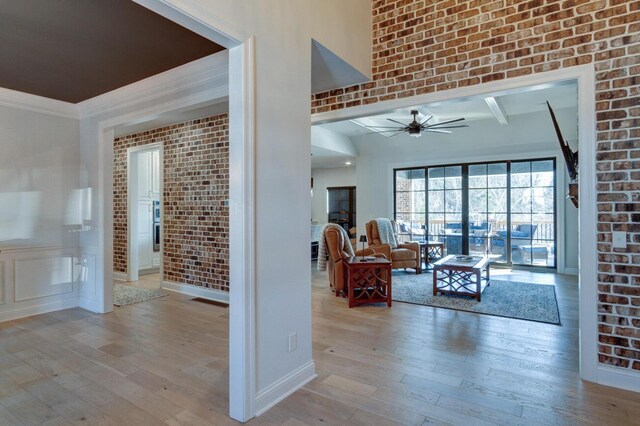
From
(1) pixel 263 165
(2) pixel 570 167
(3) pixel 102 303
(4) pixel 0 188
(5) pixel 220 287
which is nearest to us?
(1) pixel 263 165

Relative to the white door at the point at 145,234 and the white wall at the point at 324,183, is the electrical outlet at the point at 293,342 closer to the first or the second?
the white door at the point at 145,234

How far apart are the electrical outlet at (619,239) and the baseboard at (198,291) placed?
167 inches

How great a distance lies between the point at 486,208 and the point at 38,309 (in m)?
8.15

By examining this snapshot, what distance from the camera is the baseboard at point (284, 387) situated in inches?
87.0

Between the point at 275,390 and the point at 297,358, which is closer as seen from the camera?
the point at 275,390

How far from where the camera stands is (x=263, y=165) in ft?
7.36

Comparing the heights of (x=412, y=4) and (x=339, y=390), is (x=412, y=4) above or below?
above

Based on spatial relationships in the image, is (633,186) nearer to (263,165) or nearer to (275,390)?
(263,165)

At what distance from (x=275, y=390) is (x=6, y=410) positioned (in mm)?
1756

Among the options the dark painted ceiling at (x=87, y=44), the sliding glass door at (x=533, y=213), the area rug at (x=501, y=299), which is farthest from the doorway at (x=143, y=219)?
the sliding glass door at (x=533, y=213)

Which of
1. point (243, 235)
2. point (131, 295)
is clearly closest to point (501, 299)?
point (243, 235)

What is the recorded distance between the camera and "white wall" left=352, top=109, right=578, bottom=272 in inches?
269

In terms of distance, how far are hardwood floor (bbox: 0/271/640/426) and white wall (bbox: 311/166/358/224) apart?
7362 mm

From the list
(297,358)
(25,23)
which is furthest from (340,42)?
(297,358)
